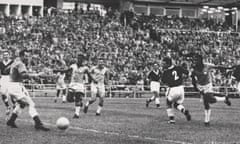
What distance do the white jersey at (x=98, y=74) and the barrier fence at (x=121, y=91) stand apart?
1653 centimetres

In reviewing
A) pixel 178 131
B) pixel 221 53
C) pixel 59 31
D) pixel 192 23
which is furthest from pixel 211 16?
pixel 178 131

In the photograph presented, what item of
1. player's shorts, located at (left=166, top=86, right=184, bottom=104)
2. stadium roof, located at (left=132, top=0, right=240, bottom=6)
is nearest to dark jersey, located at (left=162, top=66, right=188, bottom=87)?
player's shorts, located at (left=166, top=86, right=184, bottom=104)

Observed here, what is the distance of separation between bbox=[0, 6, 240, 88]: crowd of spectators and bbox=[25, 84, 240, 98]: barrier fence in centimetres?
59

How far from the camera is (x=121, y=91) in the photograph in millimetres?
43969

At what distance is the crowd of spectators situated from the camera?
44.9 metres

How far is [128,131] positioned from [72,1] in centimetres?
4286

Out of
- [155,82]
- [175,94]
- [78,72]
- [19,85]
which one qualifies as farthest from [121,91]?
[19,85]

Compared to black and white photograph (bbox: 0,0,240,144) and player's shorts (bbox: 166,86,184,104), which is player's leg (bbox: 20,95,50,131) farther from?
player's shorts (bbox: 166,86,184,104)

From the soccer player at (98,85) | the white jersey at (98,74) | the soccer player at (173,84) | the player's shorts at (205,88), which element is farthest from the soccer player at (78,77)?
the player's shorts at (205,88)

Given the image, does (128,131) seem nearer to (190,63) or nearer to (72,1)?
(190,63)

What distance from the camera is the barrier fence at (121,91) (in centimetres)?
4171

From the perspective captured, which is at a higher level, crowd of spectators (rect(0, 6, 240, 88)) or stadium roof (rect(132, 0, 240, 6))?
stadium roof (rect(132, 0, 240, 6))

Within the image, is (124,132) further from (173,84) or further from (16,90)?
(173,84)

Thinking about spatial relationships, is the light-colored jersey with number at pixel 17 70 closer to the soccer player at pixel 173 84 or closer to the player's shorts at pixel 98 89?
the soccer player at pixel 173 84
